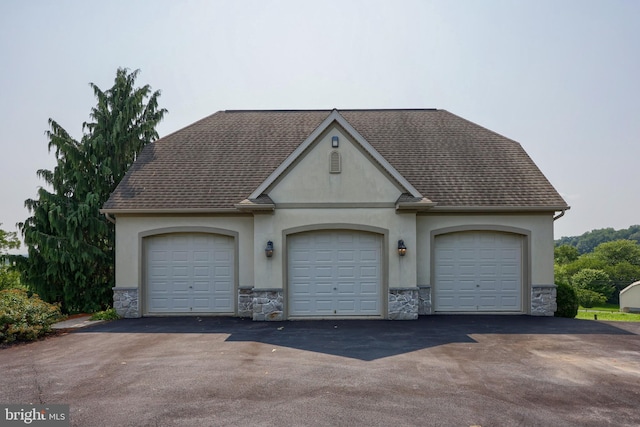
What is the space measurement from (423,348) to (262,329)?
437 cm

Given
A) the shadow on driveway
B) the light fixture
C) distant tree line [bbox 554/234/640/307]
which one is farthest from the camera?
distant tree line [bbox 554/234/640/307]

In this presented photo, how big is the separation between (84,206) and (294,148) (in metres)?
8.02

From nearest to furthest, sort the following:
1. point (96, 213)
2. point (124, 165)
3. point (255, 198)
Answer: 1. point (255, 198)
2. point (96, 213)
3. point (124, 165)

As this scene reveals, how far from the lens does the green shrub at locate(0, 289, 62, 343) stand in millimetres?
9789

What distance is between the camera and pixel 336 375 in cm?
702

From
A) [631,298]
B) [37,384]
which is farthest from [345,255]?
[631,298]

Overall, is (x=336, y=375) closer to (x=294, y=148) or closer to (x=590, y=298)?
(x=294, y=148)

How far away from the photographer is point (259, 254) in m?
12.2

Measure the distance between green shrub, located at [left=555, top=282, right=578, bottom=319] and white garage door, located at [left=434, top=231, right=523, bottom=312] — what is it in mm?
1313

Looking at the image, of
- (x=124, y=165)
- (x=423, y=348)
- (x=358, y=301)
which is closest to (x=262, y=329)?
Result: (x=358, y=301)

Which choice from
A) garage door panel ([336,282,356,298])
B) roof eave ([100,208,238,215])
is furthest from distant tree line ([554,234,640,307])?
roof eave ([100,208,238,215])

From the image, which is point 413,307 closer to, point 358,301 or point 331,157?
point 358,301

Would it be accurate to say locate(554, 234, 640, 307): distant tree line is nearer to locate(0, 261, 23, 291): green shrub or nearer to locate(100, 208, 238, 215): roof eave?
locate(100, 208, 238, 215): roof eave

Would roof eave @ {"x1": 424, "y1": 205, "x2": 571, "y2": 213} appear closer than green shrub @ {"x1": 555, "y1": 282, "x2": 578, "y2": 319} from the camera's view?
Yes
